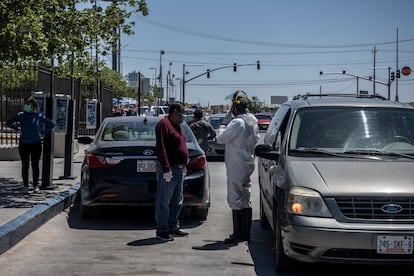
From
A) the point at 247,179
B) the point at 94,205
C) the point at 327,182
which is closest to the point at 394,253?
the point at 327,182

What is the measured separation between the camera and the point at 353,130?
262 inches

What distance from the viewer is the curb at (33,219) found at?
285 inches

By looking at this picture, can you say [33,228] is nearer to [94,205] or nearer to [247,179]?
[94,205]

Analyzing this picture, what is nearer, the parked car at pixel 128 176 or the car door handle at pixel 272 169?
the car door handle at pixel 272 169

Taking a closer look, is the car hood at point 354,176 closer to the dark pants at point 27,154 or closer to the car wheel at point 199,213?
the car wheel at point 199,213

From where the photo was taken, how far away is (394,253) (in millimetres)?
5375

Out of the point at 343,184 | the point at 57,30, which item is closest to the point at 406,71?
the point at 57,30

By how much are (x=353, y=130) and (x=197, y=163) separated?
2.72 metres

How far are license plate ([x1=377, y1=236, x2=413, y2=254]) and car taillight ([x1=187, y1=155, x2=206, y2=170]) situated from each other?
3.78m

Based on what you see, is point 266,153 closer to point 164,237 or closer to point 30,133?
point 164,237

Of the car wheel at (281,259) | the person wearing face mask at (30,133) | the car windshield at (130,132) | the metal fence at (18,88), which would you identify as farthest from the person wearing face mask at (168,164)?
the metal fence at (18,88)

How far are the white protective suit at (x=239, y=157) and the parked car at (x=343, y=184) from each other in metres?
0.51

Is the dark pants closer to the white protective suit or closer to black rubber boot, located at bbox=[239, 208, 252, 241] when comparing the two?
the white protective suit

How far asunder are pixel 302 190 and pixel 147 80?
1973 cm
